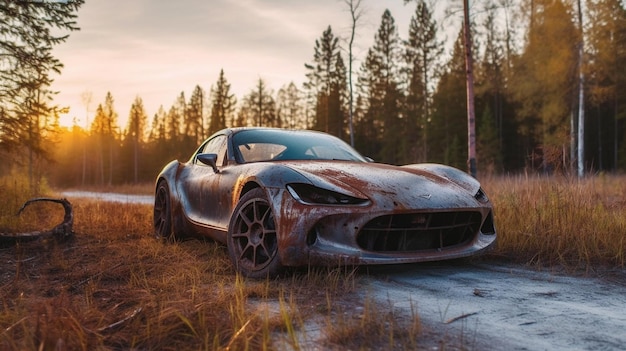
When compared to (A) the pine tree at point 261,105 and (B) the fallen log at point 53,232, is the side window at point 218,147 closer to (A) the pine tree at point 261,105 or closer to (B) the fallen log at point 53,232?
(B) the fallen log at point 53,232

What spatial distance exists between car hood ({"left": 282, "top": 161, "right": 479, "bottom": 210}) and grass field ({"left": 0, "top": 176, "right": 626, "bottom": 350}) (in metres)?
0.55

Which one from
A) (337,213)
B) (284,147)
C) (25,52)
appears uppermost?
(25,52)

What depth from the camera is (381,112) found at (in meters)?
38.9

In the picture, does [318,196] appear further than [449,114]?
No

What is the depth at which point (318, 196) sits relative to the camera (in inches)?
124

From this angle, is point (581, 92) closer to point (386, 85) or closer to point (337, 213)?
point (386, 85)

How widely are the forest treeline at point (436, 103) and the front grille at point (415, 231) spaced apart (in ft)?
8.10

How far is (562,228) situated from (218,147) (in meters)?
3.48

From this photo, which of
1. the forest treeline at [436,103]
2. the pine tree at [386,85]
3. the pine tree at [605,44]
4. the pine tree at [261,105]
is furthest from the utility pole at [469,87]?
the pine tree at [261,105]

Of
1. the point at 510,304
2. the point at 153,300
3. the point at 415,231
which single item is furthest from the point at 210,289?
the point at 510,304

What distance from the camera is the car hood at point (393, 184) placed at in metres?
3.14

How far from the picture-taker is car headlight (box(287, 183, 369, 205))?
308 centimetres

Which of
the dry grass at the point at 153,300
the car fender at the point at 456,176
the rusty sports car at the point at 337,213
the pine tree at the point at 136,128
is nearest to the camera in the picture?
the dry grass at the point at 153,300

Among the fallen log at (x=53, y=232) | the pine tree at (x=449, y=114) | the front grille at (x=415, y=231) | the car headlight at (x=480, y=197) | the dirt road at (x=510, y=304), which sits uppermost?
the pine tree at (x=449, y=114)
